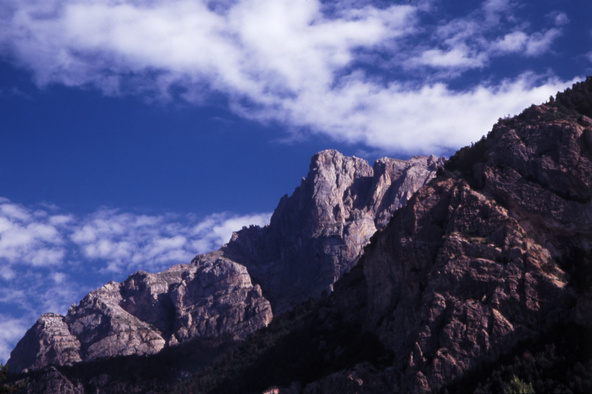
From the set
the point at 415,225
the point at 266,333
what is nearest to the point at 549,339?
the point at 415,225

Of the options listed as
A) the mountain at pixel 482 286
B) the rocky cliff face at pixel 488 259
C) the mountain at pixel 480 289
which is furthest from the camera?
the rocky cliff face at pixel 488 259

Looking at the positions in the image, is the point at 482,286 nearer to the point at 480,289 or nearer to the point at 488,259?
the point at 480,289

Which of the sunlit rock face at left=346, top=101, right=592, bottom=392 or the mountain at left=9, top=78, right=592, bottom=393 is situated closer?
the mountain at left=9, top=78, right=592, bottom=393

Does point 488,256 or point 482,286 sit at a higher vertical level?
point 488,256

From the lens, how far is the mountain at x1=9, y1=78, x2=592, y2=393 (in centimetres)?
8019

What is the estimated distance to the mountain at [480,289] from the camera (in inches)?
3157

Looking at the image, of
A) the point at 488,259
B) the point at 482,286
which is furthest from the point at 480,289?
the point at 488,259

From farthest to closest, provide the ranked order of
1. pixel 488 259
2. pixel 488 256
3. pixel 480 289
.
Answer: pixel 488 256 < pixel 488 259 < pixel 480 289

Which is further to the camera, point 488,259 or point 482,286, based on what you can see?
point 488,259

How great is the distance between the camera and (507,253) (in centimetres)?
8906

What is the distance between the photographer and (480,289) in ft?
287

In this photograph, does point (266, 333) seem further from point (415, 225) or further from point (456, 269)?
point (456, 269)

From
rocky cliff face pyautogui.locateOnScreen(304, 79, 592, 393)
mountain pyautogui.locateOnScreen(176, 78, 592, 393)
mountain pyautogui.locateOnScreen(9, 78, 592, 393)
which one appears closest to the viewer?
mountain pyautogui.locateOnScreen(176, 78, 592, 393)

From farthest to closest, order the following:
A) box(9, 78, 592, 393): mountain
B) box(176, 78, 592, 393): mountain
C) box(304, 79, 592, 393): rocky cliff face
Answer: box(304, 79, 592, 393): rocky cliff face, box(9, 78, 592, 393): mountain, box(176, 78, 592, 393): mountain
